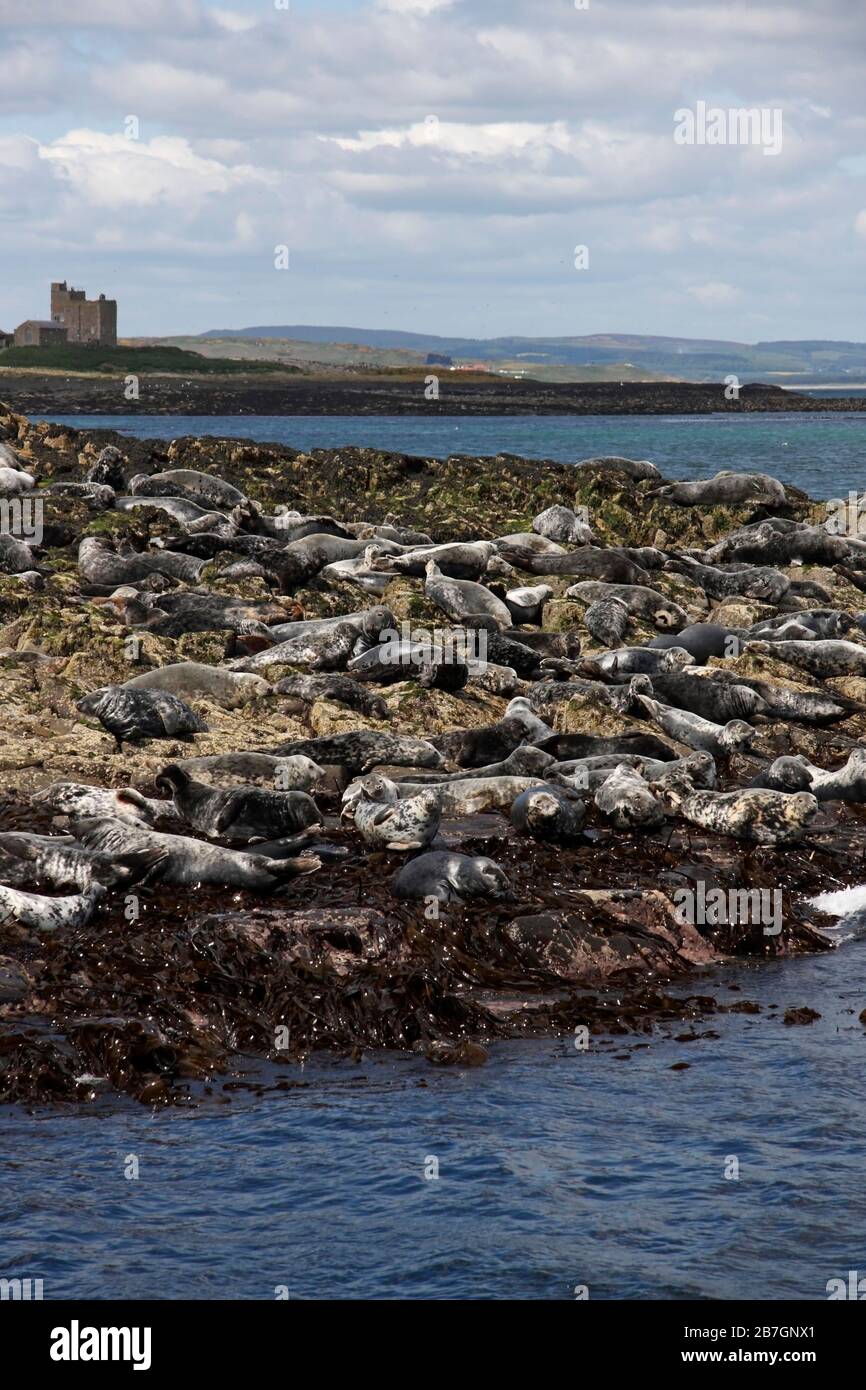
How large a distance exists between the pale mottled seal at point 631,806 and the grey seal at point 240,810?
6.27 feet

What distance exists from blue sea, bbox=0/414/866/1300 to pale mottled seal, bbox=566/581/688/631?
8.56 m

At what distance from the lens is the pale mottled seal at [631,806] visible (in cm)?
994

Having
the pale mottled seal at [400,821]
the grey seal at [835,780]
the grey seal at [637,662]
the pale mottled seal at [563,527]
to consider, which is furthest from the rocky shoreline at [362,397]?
the pale mottled seal at [400,821]

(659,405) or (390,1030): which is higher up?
(659,405)

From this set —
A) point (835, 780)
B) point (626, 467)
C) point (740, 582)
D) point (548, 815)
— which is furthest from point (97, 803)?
point (626, 467)

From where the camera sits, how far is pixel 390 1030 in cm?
716

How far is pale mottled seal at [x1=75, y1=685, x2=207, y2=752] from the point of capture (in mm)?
11078

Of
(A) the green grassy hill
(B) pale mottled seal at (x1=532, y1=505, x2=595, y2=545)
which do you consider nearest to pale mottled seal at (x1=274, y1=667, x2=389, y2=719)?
(B) pale mottled seal at (x1=532, y1=505, x2=595, y2=545)

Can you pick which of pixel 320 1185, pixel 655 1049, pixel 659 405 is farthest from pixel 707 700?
pixel 659 405

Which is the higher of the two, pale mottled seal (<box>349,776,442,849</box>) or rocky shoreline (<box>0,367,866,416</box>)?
rocky shoreline (<box>0,367,866,416</box>)

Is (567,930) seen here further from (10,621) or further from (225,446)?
(225,446)

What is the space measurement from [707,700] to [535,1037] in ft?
19.3

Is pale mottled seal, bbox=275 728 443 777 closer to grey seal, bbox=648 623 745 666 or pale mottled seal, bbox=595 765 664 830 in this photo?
pale mottled seal, bbox=595 765 664 830

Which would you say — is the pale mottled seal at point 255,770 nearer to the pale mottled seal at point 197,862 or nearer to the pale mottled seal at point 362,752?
the pale mottled seal at point 362,752
